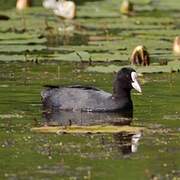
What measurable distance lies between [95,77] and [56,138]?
5.55 meters

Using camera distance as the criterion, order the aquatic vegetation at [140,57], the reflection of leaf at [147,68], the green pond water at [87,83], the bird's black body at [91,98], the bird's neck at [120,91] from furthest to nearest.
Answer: the aquatic vegetation at [140,57]
the reflection of leaf at [147,68]
the bird's neck at [120,91]
the bird's black body at [91,98]
the green pond water at [87,83]

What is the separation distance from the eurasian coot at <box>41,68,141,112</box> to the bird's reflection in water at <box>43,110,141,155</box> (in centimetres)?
15

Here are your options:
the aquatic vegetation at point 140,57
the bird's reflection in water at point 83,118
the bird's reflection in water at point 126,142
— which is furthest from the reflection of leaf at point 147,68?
the bird's reflection in water at point 126,142

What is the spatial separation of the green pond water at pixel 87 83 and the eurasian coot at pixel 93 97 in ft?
0.72

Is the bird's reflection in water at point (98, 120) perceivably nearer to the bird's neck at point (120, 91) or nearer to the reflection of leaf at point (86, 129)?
the reflection of leaf at point (86, 129)

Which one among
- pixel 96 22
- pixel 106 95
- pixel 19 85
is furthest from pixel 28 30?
pixel 106 95

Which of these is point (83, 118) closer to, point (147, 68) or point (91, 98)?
point (91, 98)

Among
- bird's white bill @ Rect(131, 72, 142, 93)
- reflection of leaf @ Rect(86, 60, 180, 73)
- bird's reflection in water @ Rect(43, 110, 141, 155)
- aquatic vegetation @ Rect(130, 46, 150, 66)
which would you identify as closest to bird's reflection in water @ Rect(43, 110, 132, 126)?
bird's reflection in water @ Rect(43, 110, 141, 155)

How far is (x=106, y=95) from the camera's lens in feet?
50.1

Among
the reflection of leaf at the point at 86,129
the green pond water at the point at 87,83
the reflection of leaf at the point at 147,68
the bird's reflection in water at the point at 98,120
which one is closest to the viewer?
the green pond water at the point at 87,83

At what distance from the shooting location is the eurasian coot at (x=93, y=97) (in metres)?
15.1

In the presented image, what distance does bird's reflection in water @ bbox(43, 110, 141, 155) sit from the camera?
40.2 ft

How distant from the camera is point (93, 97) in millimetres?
15180

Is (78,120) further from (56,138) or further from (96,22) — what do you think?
(96,22)
